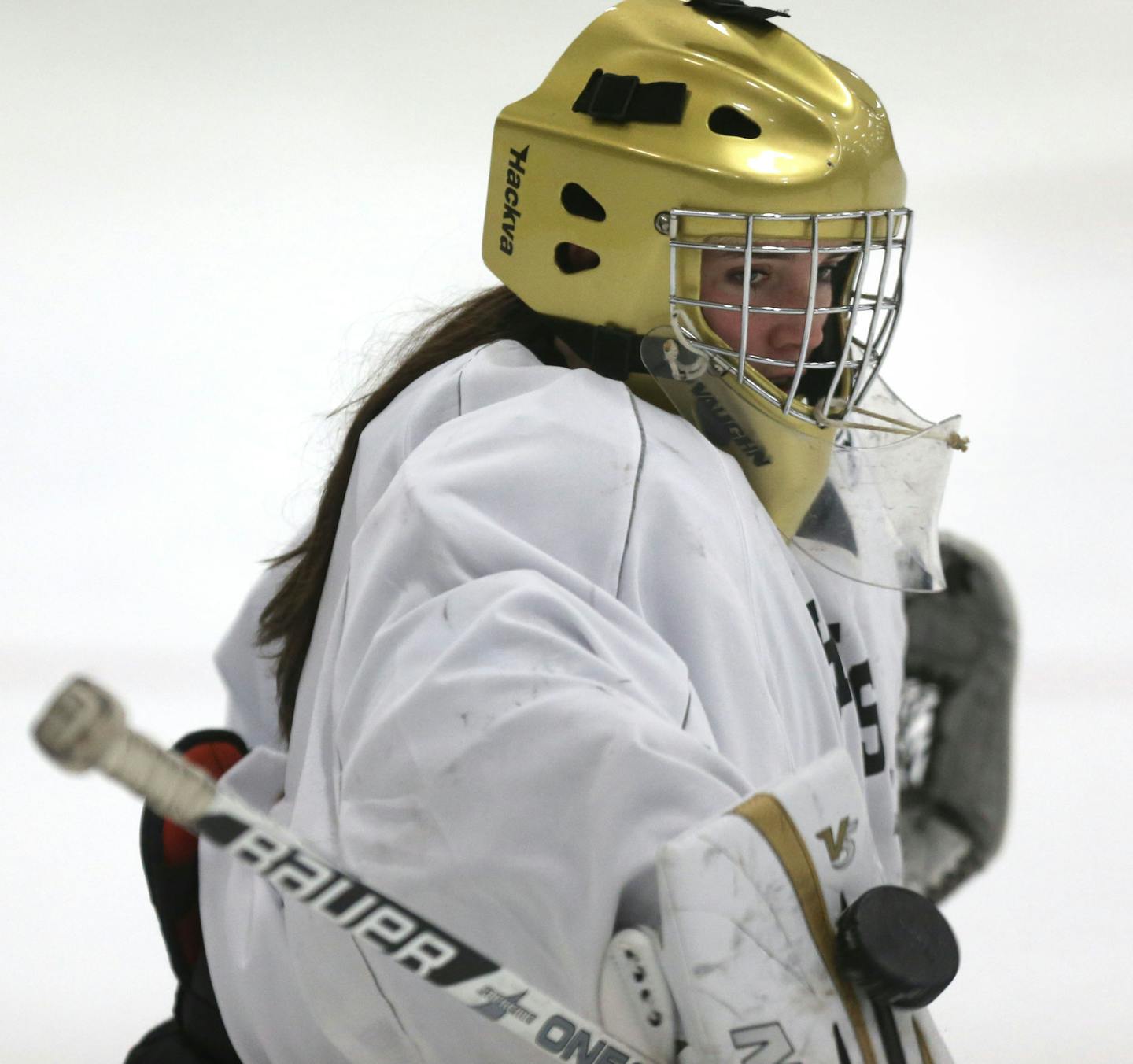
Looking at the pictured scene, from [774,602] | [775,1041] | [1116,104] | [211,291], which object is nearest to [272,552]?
[211,291]

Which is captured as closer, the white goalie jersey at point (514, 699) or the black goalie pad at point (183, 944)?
the white goalie jersey at point (514, 699)

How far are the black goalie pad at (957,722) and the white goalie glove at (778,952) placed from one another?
3.10 ft

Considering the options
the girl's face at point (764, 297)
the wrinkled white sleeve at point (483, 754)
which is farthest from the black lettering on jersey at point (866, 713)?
the wrinkled white sleeve at point (483, 754)

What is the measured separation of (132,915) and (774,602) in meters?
1.00

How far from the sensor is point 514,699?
95cm

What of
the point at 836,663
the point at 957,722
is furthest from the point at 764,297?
the point at 957,722

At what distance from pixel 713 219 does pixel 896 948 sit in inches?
23.6

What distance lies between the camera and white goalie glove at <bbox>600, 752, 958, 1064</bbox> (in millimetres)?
897

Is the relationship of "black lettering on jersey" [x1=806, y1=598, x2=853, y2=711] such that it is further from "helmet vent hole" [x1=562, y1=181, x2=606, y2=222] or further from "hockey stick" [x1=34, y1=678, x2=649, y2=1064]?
"hockey stick" [x1=34, y1=678, x2=649, y2=1064]

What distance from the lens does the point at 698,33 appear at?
1297mm

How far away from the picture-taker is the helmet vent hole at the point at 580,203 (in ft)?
4.20

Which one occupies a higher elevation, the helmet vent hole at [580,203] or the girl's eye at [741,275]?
the helmet vent hole at [580,203]

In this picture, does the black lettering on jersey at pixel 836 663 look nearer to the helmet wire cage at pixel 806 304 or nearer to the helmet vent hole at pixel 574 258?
the helmet wire cage at pixel 806 304

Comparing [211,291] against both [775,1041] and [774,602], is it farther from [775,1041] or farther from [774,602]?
[775,1041]
